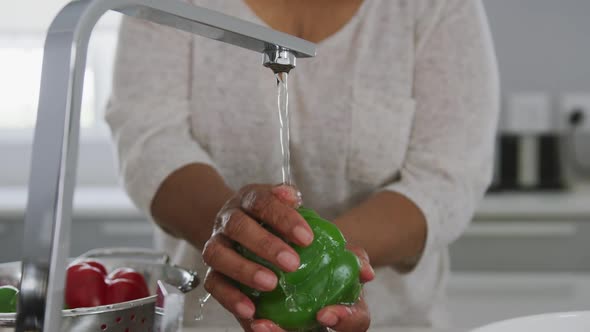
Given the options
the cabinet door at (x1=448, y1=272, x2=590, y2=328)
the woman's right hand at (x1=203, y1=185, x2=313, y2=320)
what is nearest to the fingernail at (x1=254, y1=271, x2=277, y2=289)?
the woman's right hand at (x1=203, y1=185, x2=313, y2=320)

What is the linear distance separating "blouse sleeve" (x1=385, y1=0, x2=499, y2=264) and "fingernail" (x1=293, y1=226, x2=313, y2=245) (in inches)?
17.3

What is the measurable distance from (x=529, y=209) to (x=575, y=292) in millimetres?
266

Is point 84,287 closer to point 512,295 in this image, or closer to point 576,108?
point 512,295

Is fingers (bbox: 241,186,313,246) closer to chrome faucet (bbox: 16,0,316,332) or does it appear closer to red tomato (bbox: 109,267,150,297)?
red tomato (bbox: 109,267,150,297)

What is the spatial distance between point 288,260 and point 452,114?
55 centimetres

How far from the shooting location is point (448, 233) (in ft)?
3.43

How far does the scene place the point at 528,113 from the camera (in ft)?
8.30

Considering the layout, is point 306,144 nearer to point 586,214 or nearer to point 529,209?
point 529,209

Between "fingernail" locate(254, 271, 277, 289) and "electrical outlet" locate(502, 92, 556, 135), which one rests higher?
"electrical outlet" locate(502, 92, 556, 135)

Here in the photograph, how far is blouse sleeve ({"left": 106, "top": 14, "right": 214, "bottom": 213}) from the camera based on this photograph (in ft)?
3.46

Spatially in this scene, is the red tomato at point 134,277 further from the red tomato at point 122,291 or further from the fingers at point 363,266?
the fingers at point 363,266

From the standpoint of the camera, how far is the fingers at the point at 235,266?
0.60 metres

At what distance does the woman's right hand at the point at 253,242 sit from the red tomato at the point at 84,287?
110 mm

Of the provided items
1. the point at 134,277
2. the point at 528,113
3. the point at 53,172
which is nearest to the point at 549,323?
the point at 134,277
